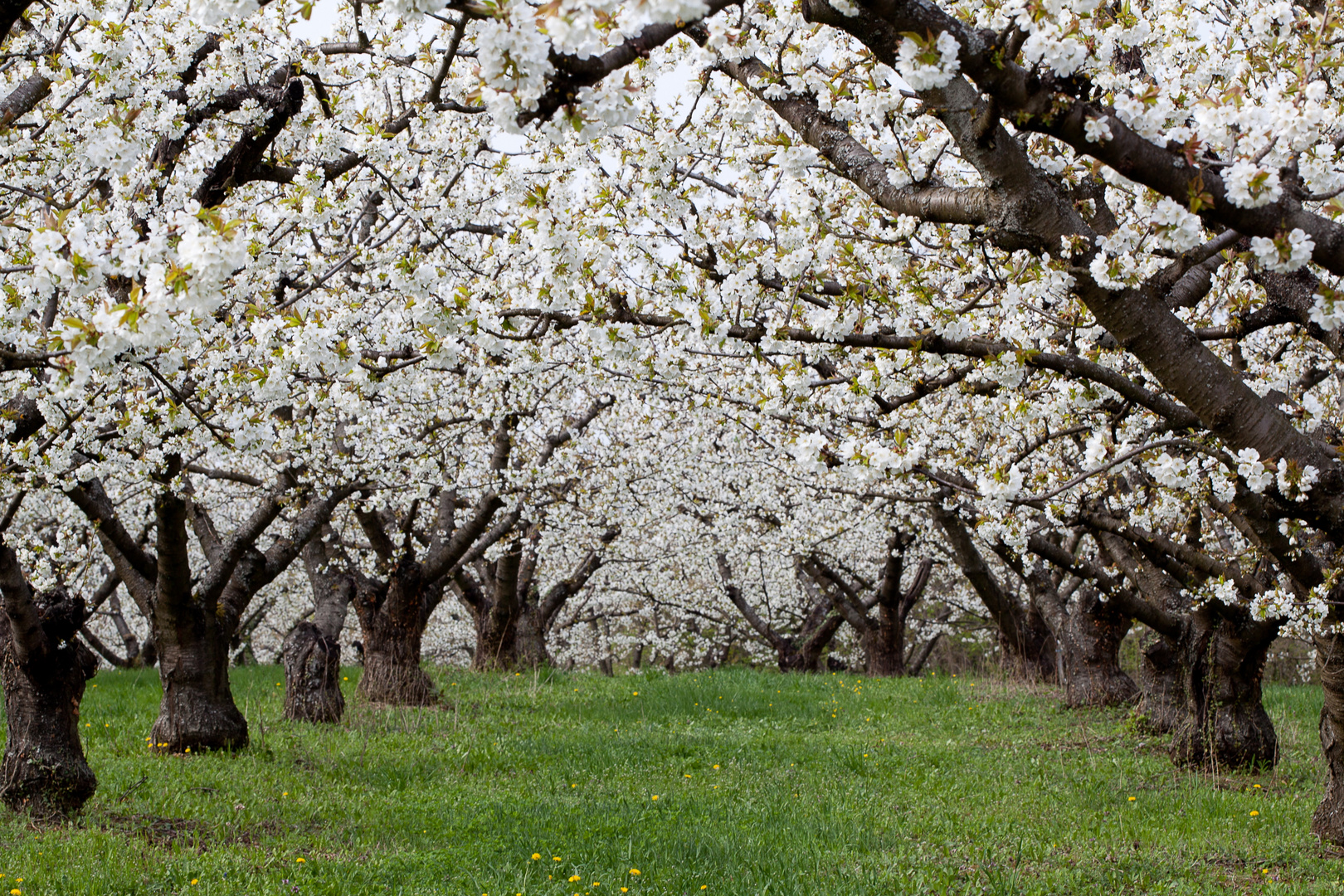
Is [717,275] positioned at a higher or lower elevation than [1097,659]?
higher

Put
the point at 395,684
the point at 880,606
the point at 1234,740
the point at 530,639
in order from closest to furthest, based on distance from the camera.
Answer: the point at 1234,740 < the point at 395,684 < the point at 530,639 < the point at 880,606

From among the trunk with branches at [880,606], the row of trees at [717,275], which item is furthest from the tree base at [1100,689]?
the trunk with branches at [880,606]

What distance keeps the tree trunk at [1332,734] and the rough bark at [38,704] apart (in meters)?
7.53

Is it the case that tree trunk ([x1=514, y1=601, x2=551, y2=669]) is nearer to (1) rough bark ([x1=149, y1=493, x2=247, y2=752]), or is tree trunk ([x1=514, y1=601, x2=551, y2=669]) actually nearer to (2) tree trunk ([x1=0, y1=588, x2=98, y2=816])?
(1) rough bark ([x1=149, y1=493, x2=247, y2=752])

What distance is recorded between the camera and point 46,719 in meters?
5.99

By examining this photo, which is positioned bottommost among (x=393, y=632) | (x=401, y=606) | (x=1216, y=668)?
(x=393, y=632)

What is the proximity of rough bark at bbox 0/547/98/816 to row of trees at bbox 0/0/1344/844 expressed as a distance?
3 cm

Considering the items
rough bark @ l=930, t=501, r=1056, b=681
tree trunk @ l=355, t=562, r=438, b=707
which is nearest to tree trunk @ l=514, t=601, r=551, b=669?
tree trunk @ l=355, t=562, r=438, b=707

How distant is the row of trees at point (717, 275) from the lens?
3350mm

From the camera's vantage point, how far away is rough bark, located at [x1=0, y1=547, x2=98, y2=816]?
583 cm

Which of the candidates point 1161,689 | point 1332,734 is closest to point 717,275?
point 1332,734

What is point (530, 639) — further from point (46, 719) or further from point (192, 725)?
point (46, 719)

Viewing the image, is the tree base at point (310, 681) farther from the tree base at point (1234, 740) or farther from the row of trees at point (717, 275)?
the tree base at point (1234, 740)

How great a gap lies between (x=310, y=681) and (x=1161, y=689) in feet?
28.3
